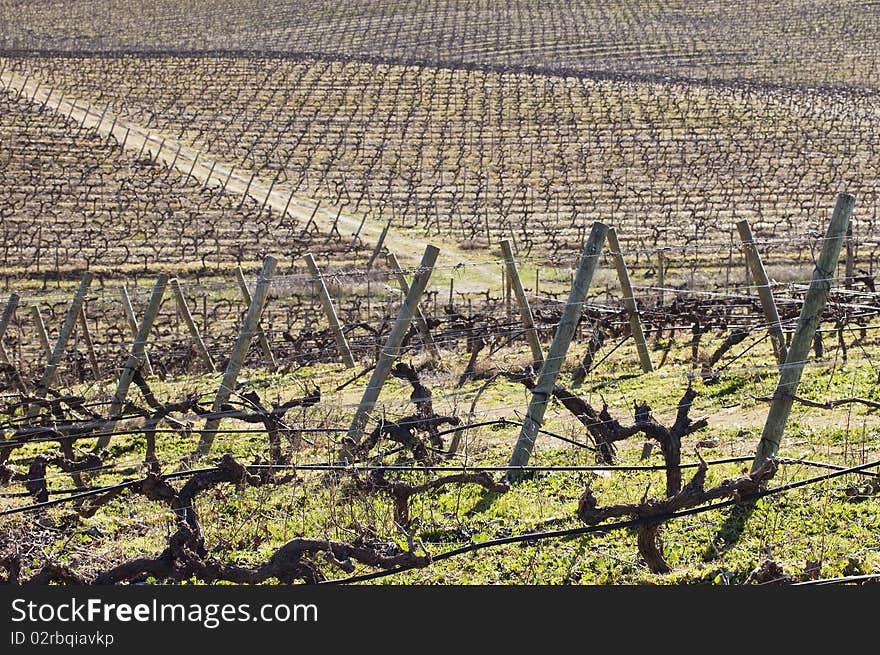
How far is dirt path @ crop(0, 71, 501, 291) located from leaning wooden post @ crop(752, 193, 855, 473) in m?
19.1

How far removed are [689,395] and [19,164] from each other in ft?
127

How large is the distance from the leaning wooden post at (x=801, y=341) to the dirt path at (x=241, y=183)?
19066mm

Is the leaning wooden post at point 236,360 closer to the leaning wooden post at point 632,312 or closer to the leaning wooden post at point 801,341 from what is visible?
the leaning wooden post at point 632,312

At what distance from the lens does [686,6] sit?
85500 millimetres

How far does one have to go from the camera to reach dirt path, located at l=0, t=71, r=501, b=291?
3011 cm

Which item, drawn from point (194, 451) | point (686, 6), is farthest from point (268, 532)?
point (686, 6)

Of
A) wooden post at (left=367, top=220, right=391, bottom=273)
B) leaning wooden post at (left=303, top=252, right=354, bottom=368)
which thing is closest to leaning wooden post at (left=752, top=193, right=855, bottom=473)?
leaning wooden post at (left=303, top=252, right=354, bottom=368)

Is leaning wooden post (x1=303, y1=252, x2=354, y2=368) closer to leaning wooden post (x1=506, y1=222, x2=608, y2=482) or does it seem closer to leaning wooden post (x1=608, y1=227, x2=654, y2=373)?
leaning wooden post (x1=608, y1=227, x2=654, y2=373)

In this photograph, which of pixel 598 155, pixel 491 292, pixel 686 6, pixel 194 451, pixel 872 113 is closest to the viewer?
pixel 194 451

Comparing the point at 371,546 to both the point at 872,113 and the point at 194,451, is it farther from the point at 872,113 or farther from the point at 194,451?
the point at 872,113

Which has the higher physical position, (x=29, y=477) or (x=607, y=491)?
(x=29, y=477)

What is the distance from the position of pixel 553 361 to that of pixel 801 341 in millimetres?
1808

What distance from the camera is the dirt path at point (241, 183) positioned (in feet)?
98.8

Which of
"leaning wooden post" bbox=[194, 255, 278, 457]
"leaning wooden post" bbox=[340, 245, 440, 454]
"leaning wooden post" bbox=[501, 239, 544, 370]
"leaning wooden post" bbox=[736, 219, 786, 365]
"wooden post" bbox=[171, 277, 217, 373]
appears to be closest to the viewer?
"leaning wooden post" bbox=[340, 245, 440, 454]
